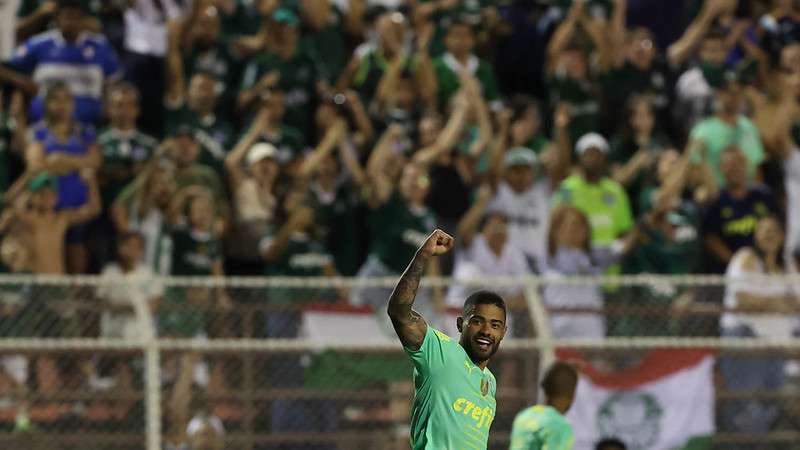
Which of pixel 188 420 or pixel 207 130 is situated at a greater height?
pixel 207 130

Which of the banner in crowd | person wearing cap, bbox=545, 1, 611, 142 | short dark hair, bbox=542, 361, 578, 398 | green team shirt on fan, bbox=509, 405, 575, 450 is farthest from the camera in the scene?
person wearing cap, bbox=545, 1, 611, 142

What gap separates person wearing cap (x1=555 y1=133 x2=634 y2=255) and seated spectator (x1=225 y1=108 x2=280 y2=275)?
2316 millimetres

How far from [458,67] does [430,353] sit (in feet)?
26.8

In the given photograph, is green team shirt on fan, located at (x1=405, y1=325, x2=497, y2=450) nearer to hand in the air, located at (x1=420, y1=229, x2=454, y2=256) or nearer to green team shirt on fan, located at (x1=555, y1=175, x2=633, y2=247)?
hand in the air, located at (x1=420, y1=229, x2=454, y2=256)

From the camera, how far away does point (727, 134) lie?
14727mm

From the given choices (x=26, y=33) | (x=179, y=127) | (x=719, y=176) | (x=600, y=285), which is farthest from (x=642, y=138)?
(x=26, y=33)

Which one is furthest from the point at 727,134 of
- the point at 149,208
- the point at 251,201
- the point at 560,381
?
the point at 560,381

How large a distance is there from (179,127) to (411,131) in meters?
1.98

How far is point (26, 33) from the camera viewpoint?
561 inches

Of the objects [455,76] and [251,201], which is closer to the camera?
[251,201]

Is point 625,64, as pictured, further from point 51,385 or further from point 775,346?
point 51,385

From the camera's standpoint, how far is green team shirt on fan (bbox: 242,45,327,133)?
14.2 m

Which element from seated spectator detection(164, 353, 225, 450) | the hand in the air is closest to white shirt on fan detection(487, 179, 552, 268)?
seated spectator detection(164, 353, 225, 450)

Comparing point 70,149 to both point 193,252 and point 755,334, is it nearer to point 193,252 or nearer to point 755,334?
point 193,252
